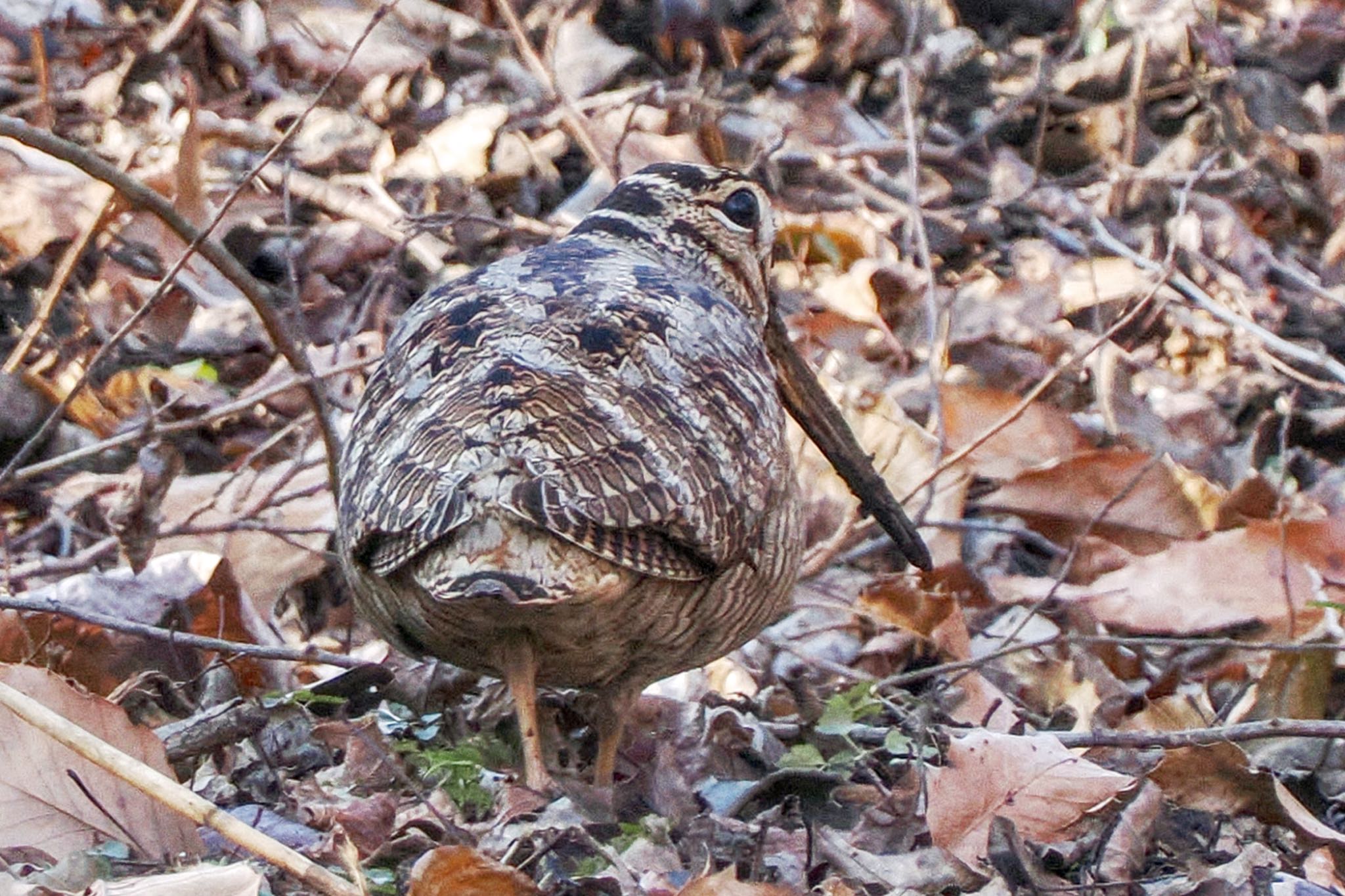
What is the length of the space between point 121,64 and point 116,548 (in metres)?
2.83

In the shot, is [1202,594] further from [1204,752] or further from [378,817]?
[378,817]

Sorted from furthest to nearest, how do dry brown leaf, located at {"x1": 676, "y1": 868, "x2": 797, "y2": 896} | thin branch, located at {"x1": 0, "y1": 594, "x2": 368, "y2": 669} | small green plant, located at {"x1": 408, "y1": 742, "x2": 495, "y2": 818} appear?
thin branch, located at {"x1": 0, "y1": 594, "x2": 368, "y2": 669} < small green plant, located at {"x1": 408, "y1": 742, "x2": 495, "y2": 818} < dry brown leaf, located at {"x1": 676, "y1": 868, "x2": 797, "y2": 896}

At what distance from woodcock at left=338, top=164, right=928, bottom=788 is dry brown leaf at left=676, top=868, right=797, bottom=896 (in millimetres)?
552

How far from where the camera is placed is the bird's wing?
357cm

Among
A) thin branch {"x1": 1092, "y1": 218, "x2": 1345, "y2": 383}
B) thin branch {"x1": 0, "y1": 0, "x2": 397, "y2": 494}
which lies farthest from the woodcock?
thin branch {"x1": 1092, "y1": 218, "x2": 1345, "y2": 383}

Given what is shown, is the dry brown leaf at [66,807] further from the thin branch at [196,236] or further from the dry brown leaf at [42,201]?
the dry brown leaf at [42,201]

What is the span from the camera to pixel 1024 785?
12.8ft

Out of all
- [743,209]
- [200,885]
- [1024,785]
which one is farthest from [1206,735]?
[200,885]

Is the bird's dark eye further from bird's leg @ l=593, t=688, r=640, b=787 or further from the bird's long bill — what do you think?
bird's leg @ l=593, t=688, r=640, b=787

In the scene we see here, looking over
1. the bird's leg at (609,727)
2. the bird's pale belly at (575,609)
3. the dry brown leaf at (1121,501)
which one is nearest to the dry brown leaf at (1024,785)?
the bird's pale belly at (575,609)

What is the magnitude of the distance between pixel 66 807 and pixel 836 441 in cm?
248

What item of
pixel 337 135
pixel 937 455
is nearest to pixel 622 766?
pixel 937 455

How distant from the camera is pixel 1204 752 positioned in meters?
4.17

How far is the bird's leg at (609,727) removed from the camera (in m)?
4.36
